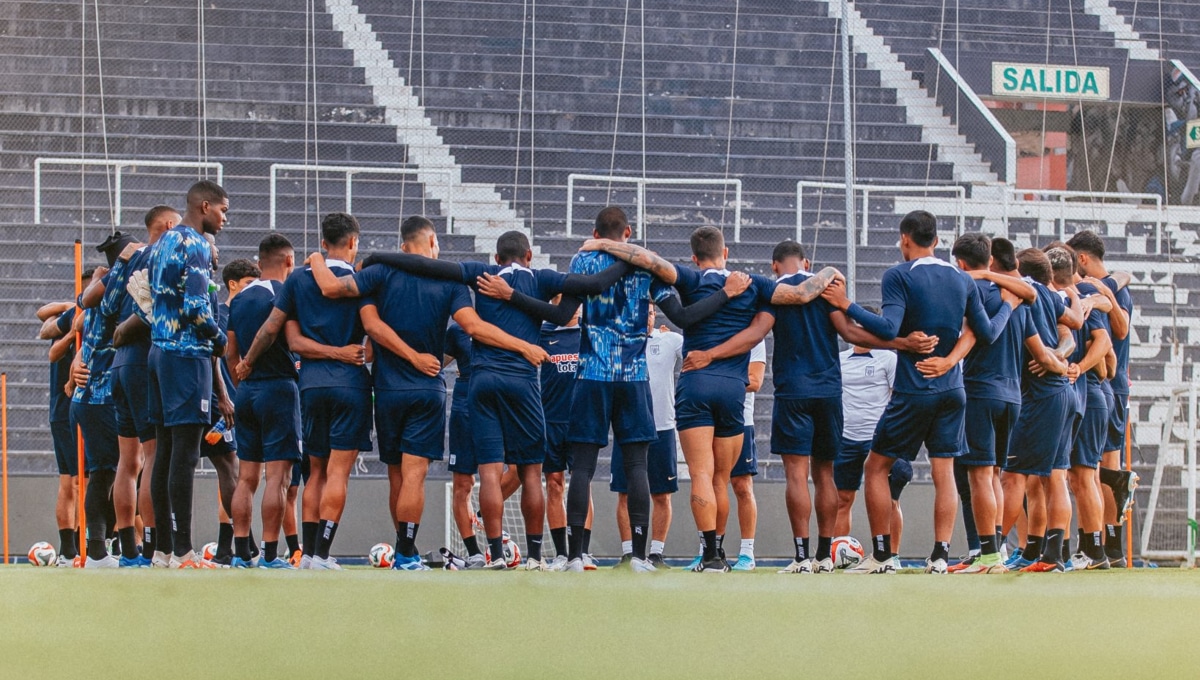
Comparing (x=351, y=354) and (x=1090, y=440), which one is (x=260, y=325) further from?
(x=1090, y=440)

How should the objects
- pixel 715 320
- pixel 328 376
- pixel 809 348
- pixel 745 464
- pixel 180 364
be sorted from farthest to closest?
1. pixel 745 464
2. pixel 809 348
3. pixel 715 320
4. pixel 328 376
5. pixel 180 364

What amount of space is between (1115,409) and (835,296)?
302cm

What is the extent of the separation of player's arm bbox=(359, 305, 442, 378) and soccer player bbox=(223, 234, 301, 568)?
593 mm

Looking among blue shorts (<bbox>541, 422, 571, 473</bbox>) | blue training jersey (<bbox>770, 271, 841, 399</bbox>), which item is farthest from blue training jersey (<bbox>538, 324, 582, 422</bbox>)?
blue training jersey (<bbox>770, 271, 841, 399</bbox>)

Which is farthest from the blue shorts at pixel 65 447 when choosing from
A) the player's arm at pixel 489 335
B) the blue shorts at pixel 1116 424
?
the blue shorts at pixel 1116 424

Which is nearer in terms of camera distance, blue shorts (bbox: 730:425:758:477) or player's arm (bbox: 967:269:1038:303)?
player's arm (bbox: 967:269:1038:303)

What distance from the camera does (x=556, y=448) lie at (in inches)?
345

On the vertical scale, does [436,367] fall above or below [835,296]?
below

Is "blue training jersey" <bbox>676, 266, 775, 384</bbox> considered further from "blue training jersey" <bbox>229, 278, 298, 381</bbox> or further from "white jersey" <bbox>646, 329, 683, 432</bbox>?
"blue training jersey" <bbox>229, 278, 298, 381</bbox>

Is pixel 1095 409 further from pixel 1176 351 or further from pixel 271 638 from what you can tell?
pixel 271 638

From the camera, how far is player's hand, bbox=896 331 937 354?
7.41 meters

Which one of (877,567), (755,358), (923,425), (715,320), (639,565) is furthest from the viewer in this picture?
(755,358)

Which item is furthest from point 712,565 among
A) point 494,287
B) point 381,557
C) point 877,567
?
point 381,557

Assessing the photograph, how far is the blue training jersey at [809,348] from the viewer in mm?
7797
